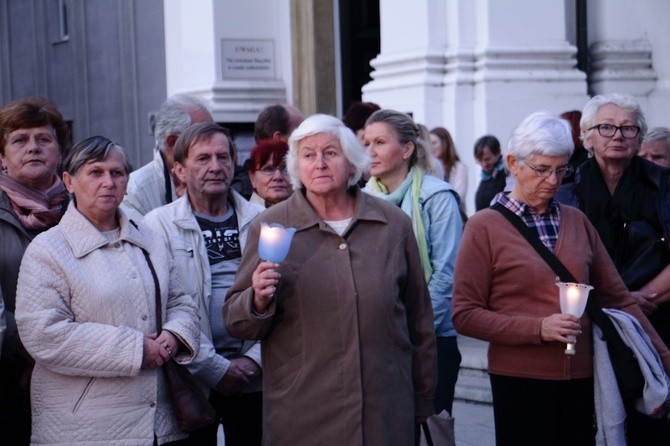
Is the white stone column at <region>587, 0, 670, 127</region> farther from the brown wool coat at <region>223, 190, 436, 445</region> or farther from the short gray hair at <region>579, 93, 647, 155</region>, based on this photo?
the brown wool coat at <region>223, 190, 436, 445</region>

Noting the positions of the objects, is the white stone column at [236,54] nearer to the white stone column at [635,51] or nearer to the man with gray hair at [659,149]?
the white stone column at [635,51]

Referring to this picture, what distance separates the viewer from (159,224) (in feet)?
17.7

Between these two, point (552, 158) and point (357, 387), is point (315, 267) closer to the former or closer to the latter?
point (357, 387)

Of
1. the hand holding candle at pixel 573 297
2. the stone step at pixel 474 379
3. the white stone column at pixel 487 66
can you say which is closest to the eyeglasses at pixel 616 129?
the hand holding candle at pixel 573 297

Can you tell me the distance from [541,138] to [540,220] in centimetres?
33

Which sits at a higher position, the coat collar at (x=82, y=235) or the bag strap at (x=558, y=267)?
the coat collar at (x=82, y=235)

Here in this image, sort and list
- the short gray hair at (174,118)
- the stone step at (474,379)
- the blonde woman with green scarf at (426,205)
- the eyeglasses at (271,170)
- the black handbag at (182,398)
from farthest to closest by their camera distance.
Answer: the stone step at (474,379) < the short gray hair at (174,118) < the eyeglasses at (271,170) < the blonde woman with green scarf at (426,205) < the black handbag at (182,398)

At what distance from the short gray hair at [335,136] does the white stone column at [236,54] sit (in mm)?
8941

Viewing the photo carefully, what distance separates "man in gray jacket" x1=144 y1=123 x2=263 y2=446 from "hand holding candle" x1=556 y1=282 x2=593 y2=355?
51.3 inches

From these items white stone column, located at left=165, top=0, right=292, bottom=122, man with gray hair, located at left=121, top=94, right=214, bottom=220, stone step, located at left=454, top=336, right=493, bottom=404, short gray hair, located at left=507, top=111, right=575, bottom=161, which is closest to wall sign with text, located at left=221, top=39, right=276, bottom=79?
white stone column, located at left=165, top=0, right=292, bottom=122

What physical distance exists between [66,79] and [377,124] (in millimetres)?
15659

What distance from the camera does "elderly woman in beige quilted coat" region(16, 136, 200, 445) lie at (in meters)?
4.65

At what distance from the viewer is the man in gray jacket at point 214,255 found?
5293mm

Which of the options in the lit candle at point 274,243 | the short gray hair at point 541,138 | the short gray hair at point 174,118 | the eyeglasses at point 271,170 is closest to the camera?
the lit candle at point 274,243
